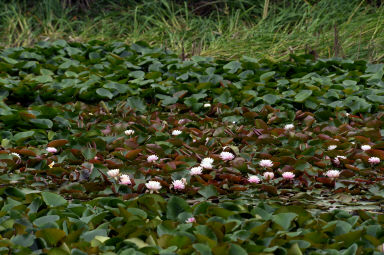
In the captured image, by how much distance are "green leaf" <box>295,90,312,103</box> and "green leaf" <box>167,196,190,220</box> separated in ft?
7.40

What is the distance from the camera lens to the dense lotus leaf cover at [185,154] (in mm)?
2064

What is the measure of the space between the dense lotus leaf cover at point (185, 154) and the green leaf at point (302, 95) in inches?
0.7

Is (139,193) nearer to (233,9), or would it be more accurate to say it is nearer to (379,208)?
(379,208)

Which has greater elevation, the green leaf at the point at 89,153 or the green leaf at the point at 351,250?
the green leaf at the point at 351,250

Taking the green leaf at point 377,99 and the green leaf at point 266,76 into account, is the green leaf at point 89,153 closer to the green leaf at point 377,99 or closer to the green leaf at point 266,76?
the green leaf at point 266,76

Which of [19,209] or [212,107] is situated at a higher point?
[19,209]

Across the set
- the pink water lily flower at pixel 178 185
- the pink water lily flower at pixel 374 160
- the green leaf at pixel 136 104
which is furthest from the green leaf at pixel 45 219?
the green leaf at pixel 136 104

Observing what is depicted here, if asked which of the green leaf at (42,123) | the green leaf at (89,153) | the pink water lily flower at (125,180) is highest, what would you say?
the pink water lily flower at (125,180)

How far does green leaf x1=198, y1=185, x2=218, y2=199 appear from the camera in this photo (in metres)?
2.65

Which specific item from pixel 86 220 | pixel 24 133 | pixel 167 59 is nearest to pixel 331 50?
pixel 167 59

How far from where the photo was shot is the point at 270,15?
7082 millimetres

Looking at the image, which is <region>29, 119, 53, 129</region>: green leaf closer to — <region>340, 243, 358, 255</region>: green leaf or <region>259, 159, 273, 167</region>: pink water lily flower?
<region>259, 159, 273, 167</region>: pink water lily flower

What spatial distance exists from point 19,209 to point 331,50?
4500mm

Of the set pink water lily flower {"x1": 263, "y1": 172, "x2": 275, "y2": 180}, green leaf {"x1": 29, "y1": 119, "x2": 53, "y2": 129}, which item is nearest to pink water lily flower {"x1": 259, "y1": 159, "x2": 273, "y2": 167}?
pink water lily flower {"x1": 263, "y1": 172, "x2": 275, "y2": 180}
